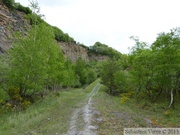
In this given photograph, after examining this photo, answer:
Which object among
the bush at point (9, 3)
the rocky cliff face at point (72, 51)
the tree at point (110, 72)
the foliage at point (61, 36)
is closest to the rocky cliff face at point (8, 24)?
the bush at point (9, 3)

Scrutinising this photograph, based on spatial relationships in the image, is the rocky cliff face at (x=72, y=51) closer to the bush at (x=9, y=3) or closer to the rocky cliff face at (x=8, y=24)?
the rocky cliff face at (x=8, y=24)

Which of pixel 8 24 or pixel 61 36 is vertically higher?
pixel 61 36

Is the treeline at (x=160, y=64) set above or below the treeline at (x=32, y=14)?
below

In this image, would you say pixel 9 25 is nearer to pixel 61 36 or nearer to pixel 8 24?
pixel 8 24

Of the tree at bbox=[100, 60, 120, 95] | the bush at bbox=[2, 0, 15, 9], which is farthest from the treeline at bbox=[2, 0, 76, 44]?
the tree at bbox=[100, 60, 120, 95]

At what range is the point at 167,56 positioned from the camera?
1694 cm

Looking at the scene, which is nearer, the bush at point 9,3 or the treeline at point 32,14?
the treeline at point 32,14

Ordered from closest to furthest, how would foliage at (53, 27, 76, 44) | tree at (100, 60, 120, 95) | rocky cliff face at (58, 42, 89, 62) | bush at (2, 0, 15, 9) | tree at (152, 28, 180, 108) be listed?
1. tree at (152, 28, 180, 108)
2. tree at (100, 60, 120, 95)
3. bush at (2, 0, 15, 9)
4. foliage at (53, 27, 76, 44)
5. rocky cliff face at (58, 42, 89, 62)

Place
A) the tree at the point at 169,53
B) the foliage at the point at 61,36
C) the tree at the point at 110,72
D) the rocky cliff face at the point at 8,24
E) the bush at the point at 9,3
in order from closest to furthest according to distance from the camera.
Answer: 1. the tree at the point at 169,53
2. the rocky cliff face at the point at 8,24
3. the tree at the point at 110,72
4. the bush at the point at 9,3
5. the foliage at the point at 61,36

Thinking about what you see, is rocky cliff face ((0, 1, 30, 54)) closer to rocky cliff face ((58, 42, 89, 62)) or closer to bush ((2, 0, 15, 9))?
bush ((2, 0, 15, 9))

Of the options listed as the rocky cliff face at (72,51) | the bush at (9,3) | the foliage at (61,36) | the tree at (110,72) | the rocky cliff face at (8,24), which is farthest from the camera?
the rocky cliff face at (72,51)

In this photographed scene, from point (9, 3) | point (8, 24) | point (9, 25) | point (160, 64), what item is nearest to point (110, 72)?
point (160, 64)

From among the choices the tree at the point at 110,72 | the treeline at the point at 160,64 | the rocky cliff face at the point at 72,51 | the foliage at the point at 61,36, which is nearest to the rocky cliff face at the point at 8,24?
the tree at the point at 110,72

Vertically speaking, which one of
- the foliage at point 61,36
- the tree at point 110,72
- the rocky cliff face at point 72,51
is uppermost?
the foliage at point 61,36
